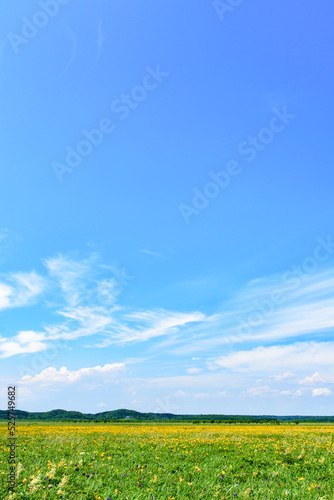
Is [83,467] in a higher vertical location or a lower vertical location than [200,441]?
higher

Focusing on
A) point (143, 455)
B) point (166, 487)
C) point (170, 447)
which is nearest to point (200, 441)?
point (170, 447)

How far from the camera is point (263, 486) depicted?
32.3 ft

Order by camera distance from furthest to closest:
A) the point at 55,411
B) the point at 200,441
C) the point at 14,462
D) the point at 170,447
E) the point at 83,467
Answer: the point at 55,411, the point at 200,441, the point at 170,447, the point at 14,462, the point at 83,467

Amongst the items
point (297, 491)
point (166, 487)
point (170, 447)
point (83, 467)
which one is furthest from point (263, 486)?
point (170, 447)

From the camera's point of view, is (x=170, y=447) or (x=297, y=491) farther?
(x=170, y=447)

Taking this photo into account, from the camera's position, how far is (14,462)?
1208 centimetres

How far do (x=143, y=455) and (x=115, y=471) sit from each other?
3649mm

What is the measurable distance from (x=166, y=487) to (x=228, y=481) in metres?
2.28

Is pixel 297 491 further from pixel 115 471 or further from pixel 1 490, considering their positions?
pixel 1 490

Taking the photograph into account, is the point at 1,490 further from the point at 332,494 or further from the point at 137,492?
the point at 332,494

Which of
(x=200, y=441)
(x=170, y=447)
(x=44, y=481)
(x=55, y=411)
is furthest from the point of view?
(x=55, y=411)

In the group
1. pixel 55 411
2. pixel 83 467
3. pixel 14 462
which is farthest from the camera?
pixel 55 411

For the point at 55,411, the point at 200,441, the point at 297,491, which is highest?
the point at 297,491

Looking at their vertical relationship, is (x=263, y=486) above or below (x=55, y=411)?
above
